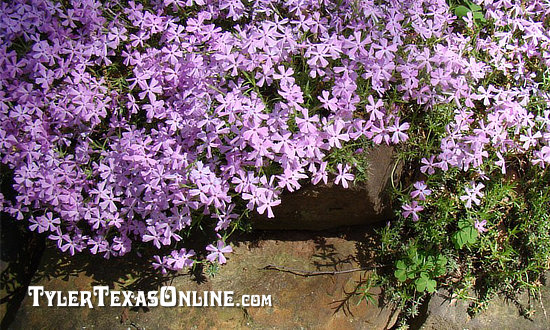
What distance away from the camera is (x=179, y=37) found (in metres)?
2.89

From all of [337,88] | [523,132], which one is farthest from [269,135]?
Result: [523,132]

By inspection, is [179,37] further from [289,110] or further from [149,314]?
[149,314]

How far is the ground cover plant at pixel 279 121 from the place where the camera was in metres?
2.59

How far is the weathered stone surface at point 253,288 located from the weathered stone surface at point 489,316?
239 mm

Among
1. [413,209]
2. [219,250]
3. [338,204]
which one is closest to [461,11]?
[413,209]

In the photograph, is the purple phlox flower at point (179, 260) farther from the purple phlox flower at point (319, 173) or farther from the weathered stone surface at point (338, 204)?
the purple phlox flower at point (319, 173)

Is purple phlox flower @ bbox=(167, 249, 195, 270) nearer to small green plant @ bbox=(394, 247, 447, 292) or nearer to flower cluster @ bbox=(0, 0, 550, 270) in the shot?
flower cluster @ bbox=(0, 0, 550, 270)

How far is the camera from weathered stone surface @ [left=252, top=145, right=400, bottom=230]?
2801 millimetres

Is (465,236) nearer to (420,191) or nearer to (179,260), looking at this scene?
(420,191)

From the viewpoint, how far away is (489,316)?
2.92 metres

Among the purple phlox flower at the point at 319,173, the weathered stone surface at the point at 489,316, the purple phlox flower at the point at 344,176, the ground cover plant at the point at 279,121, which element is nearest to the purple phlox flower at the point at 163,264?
the ground cover plant at the point at 279,121

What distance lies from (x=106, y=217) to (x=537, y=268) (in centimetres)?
249

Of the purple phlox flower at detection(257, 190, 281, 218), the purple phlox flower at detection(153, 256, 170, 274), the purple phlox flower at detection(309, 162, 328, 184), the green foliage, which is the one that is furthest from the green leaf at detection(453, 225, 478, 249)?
the purple phlox flower at detection(153, 256, 170, 274)

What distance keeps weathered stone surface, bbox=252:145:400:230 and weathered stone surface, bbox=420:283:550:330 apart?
2.00 ft
